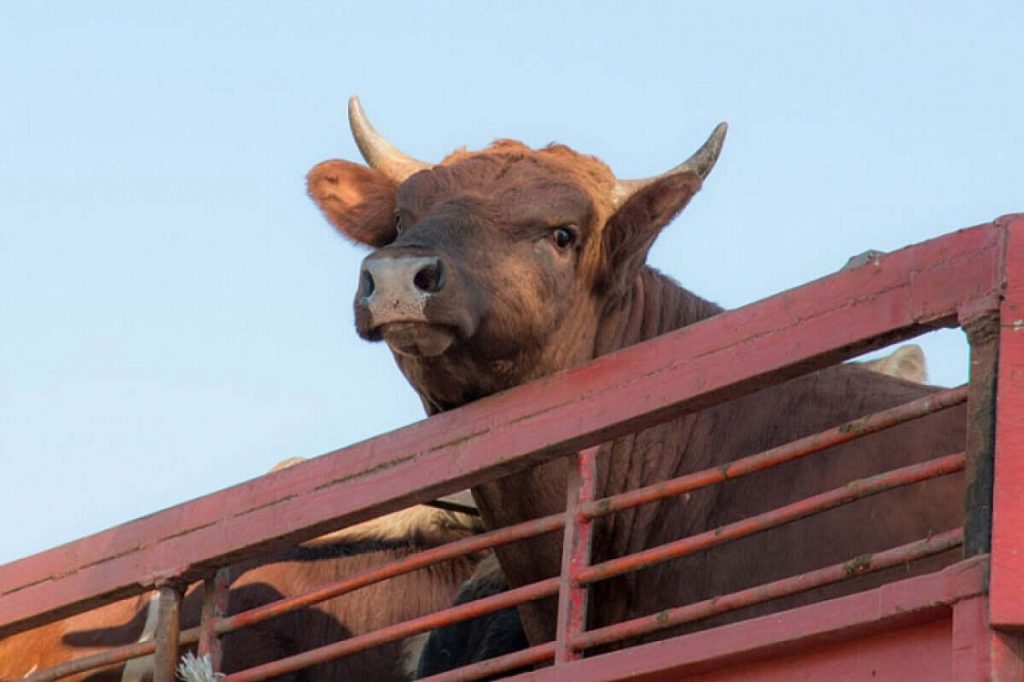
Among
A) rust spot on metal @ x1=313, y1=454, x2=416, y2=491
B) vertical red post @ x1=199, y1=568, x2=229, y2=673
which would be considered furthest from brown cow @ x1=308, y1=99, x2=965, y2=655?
vertical red post @ x1=199, y1=568, x2=229, y2=673

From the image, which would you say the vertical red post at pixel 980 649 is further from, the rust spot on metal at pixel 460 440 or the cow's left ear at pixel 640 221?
the cow's left ear at pixel 640 221

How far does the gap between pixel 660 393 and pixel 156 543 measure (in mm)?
1914

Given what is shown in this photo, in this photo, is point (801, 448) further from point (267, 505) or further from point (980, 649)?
point (267, 505)

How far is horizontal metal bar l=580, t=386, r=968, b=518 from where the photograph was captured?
4355mm

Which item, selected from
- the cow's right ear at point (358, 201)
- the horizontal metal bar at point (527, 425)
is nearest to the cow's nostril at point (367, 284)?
the horizontal metal bar at point (527, 425)

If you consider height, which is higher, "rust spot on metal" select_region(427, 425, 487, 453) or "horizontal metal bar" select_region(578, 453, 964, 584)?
"rust spot on metal" select_region(427, 425, 487, 453)

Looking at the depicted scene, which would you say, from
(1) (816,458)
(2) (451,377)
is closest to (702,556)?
(1) (816,458)

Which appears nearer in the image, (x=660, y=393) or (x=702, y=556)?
(x=660, y=393)

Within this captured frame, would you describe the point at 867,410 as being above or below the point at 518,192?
below

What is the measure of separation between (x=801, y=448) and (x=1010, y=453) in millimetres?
688

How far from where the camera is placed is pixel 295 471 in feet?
19.9

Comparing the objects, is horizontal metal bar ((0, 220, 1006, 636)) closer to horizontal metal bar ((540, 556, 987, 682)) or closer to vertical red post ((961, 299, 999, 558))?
vertical red post ((961, 299, 999, 558))

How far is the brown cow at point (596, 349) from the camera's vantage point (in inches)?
244

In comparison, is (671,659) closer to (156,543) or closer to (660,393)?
(660,393)
